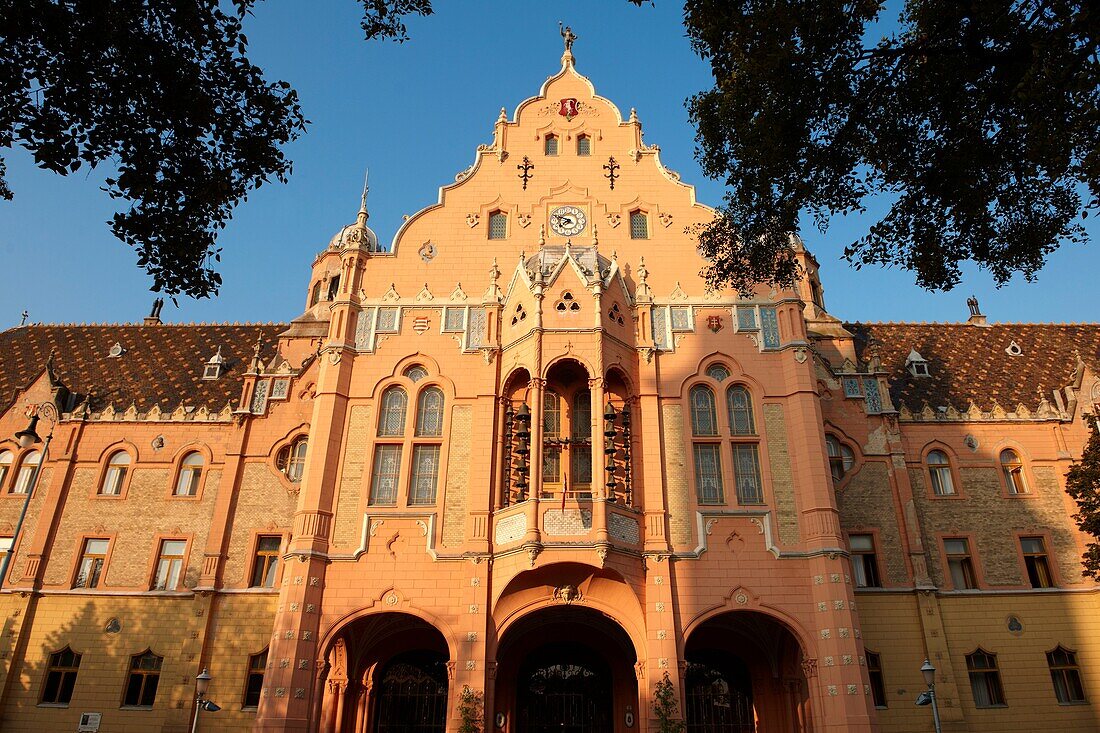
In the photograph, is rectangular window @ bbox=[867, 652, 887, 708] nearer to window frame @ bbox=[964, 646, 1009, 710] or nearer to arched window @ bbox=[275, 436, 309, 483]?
window frame @ bbox=[964, 646, 1009, 710]

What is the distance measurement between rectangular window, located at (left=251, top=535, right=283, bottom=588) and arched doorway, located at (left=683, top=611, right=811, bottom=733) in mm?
13731

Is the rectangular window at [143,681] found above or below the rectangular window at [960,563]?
below

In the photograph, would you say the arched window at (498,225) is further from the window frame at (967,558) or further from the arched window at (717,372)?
the window frame at (967,558)

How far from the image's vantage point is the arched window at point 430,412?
25.8m

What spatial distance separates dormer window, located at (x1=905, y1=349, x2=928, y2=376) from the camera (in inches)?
1315

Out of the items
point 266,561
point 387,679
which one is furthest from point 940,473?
point 266,561

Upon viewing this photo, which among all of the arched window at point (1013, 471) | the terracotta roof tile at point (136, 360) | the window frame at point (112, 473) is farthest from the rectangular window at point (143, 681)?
the arched window at point (1013, 471)

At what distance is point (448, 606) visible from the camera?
23.0 m

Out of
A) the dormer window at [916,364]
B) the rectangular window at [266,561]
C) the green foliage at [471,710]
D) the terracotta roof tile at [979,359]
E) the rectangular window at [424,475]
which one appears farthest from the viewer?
the dormer window at [916,364]

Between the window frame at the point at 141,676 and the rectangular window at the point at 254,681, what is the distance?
2.86m

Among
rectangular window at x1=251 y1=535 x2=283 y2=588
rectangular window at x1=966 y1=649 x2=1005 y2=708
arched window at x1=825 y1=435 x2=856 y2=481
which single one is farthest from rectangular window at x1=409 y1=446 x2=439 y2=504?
rectangular window at x1=966 y1=649 x2=1005 y2=708

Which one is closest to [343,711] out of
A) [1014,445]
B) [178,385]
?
[178,385]

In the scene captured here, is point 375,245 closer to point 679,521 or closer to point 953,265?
point 679,521

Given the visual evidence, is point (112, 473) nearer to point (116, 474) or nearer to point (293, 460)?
point (116, 474)
